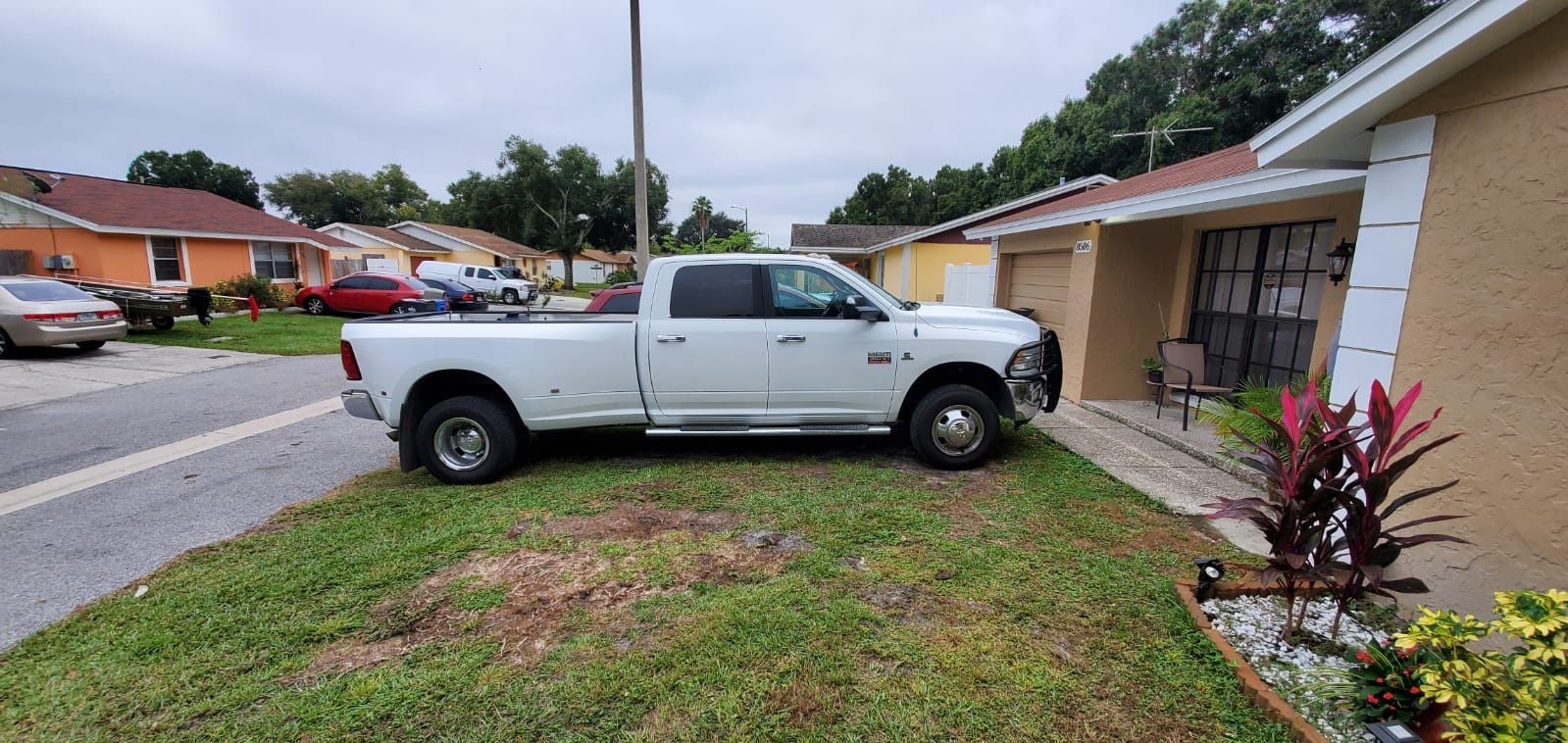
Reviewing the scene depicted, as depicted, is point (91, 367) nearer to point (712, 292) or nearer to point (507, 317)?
point (507, 317)

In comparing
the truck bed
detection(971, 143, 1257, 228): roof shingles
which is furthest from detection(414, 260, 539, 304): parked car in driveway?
detection(971, 143, 1257, 228): roof shingles

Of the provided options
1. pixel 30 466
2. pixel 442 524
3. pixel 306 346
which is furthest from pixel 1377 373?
pixel 306 346

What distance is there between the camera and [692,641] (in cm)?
297

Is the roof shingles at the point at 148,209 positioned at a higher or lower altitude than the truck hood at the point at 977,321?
higher

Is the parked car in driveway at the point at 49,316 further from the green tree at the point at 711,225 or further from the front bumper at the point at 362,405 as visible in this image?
the green tree at the point at 711,225

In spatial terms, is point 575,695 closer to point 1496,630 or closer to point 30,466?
point 1496,630

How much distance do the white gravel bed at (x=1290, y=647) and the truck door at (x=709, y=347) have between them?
3.47 metres

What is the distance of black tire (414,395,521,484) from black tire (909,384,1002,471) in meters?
3.45

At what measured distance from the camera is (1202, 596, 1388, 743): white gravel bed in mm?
2418

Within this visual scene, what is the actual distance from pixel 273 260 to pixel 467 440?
2323cm

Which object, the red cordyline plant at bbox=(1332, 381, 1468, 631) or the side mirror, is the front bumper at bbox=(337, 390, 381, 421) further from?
the red cordyline plant at bbox=(1332, 381, 1468, 631)

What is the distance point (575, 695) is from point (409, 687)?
0.73m

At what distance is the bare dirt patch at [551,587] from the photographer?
3.03 meters

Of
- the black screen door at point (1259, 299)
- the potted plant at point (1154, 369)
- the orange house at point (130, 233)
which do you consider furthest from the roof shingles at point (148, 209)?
the black screen door at point (1259, 299)
